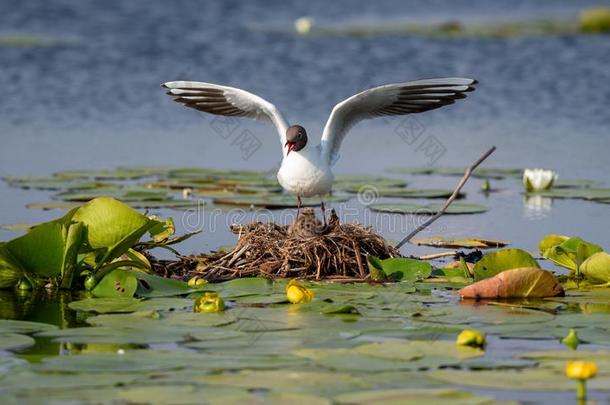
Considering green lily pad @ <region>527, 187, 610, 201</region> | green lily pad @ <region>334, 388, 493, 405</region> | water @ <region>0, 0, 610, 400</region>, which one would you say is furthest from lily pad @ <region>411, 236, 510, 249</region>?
green lily pad @ <region>334, 388, 493, 405</region>

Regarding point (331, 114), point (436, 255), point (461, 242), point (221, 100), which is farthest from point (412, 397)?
point (221, 100)

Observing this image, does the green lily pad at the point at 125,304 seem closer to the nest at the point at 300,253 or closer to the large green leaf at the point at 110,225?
the large green leaf at the point at 110,225

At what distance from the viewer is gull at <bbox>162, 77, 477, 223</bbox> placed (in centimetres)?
916

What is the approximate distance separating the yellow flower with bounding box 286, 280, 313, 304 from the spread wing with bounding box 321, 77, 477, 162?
1.96 meters

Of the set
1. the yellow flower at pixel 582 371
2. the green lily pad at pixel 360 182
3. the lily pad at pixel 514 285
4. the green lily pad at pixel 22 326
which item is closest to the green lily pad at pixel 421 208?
the green lily pad at pixel 360 182

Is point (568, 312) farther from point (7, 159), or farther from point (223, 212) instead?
point (7, 159)

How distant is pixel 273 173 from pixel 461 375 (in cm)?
817

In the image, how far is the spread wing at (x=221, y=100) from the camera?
32.2ft

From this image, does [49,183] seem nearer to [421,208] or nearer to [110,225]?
[421,208]

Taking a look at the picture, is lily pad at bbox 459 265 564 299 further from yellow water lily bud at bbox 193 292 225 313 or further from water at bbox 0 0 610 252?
water at bbox 0 0 610 252

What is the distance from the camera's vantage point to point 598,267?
328 inches

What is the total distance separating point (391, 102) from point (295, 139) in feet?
3.68

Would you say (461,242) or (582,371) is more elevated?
(461,242)

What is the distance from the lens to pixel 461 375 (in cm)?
593
